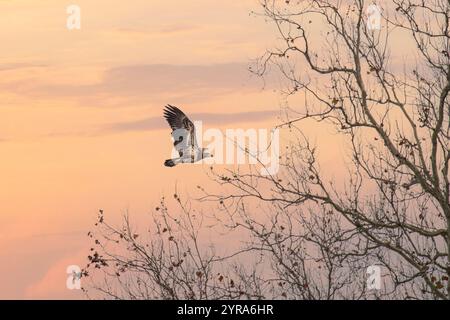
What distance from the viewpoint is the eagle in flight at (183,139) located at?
18594 millimetres

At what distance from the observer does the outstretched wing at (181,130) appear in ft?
61.2

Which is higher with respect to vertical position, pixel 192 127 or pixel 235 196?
pixel 192 127

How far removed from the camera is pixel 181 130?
19.1m

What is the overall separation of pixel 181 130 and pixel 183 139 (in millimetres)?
287

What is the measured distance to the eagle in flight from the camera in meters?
18.6

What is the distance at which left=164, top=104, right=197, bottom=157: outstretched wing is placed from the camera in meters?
18.7

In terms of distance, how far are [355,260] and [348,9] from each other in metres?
4.60

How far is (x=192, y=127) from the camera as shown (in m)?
19.1
